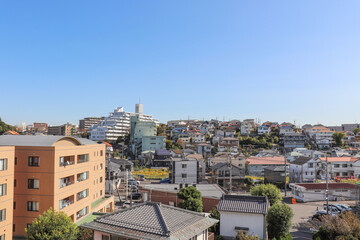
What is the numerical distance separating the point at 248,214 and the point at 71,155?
1394cm

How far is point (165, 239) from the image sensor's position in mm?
11516

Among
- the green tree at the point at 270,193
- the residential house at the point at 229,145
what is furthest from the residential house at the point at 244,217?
the residential house at the point at 229,145

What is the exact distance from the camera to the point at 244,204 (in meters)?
20.1

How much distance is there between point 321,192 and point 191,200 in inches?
816

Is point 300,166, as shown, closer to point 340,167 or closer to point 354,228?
point 340,167

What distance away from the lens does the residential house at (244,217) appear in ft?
63.0

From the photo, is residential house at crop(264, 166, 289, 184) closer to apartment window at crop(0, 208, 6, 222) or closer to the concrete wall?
the concrete wall

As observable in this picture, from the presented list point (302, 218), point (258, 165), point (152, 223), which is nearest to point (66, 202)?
point (152, 223)

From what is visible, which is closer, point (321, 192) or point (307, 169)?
point (321, 192)

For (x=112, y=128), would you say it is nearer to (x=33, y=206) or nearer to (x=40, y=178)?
(x=33, y=206)

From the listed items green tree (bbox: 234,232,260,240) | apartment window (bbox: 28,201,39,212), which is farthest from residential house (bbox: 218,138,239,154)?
apartment window (bbox: 28,201,39,212)

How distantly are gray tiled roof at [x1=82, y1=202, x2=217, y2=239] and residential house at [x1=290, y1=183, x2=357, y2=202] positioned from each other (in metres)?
26.7

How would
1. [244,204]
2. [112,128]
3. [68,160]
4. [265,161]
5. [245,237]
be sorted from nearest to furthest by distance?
[245,237], [244,204], [68,160], [265,161], [112,128]

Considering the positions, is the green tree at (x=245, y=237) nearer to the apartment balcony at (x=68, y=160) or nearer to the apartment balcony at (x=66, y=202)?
the apartment balcony at (x=66, y=202)
